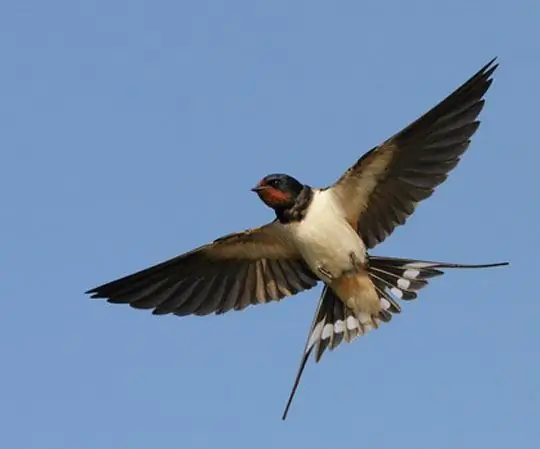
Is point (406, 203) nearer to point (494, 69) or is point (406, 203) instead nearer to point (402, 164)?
point (402, 164)

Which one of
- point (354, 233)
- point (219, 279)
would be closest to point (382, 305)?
point (354, 233)

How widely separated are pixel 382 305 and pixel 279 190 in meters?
0.94

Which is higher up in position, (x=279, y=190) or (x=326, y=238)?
(x=279, y=190)

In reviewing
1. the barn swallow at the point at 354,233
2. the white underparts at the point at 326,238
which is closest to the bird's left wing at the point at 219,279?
the barn swallow at the point at 354,233

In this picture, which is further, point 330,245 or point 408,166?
point 408,166

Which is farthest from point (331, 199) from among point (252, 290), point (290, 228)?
point (252, 290)

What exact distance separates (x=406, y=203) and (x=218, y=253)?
133 cm

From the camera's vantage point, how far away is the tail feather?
32.4 feet

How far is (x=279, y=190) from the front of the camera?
32.3ft

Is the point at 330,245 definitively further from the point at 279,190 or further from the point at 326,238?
the point at 279,190

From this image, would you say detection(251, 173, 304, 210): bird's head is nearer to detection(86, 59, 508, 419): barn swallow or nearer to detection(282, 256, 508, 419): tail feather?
detection(86, 59, 508, 419): barn swallow

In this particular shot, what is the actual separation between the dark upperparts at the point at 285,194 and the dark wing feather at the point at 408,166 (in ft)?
0.80

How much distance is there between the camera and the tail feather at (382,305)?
9867 millimetres

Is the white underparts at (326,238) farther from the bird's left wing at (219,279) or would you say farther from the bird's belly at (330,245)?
the bird's left wing at (219,279)
